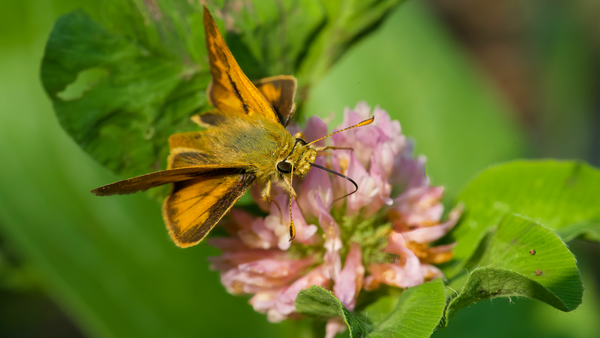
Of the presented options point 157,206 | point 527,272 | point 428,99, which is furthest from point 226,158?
point 428,99

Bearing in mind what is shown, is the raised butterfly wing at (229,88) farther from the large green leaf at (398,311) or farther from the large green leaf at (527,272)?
the large green leaf at (527,272)

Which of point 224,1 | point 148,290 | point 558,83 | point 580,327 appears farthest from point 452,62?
point 148,290

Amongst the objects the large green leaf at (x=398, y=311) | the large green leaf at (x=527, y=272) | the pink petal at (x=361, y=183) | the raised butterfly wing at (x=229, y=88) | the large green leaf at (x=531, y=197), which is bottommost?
the large green leaf at (x=531, y=197)

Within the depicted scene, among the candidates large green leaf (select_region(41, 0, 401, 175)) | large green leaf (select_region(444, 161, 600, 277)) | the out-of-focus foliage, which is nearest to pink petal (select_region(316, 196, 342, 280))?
large green leaf (select_region(444, 161, 600, 277))

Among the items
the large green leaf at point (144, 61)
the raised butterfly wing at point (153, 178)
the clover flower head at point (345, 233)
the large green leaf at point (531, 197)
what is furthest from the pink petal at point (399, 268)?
the large green leaf at point (144, 61)

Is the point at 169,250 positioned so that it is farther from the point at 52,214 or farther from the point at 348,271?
the point at 348,271

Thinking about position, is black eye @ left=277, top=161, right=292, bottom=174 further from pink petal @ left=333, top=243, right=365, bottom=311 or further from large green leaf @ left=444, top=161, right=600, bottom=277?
large green leaf @ left=444, top=161, right=600, bottom=277
